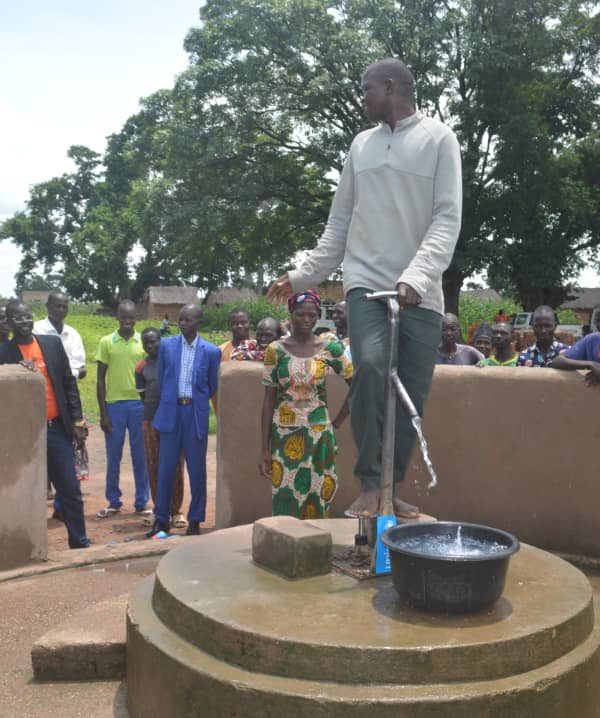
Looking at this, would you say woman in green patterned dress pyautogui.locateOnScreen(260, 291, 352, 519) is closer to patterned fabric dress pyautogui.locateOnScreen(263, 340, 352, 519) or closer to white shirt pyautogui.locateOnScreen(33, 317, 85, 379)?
patterned fabric dress pyautogui.locateOnScreen(263, 340, 352, 519)

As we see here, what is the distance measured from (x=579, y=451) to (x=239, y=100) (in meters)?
18.2

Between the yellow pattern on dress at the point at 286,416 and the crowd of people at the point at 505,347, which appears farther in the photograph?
the crowd of people at the point at 505,347

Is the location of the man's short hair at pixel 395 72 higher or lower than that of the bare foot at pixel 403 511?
higher

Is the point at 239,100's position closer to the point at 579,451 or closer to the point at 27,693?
the point at 579,451

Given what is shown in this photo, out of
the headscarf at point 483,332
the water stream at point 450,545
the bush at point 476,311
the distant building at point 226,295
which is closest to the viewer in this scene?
the water stream at point 450,545

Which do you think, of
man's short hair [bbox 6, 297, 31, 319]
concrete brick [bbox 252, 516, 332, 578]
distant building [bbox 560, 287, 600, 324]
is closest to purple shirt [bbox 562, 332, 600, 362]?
concrete brick [bbox 252, 516, 332, 578]

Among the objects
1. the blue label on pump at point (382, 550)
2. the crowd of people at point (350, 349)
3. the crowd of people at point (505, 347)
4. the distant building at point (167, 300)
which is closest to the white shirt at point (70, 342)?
the crowd of people at point (350, 349)

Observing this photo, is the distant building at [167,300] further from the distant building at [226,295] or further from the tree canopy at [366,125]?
the tree canopy at [366,125]

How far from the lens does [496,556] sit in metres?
2.54

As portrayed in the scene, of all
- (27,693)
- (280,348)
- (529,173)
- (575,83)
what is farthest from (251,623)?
(575,83)

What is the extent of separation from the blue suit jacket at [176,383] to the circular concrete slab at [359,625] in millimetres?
2796

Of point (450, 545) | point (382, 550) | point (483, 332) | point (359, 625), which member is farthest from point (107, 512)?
point (359, 625)

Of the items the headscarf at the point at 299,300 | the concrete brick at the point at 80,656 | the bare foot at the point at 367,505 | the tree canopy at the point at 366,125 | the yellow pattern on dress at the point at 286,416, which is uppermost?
the tree canopy at the point at 366,125

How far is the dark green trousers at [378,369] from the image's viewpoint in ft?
10.5
